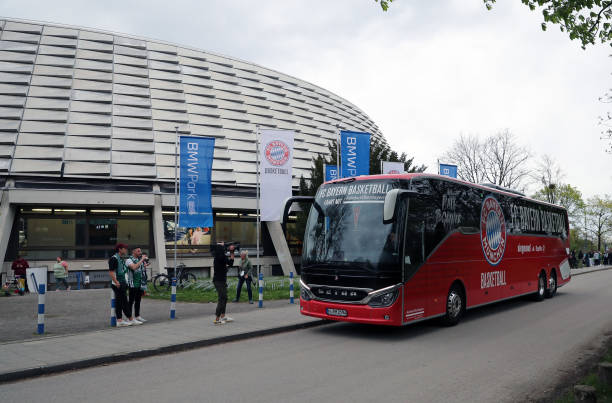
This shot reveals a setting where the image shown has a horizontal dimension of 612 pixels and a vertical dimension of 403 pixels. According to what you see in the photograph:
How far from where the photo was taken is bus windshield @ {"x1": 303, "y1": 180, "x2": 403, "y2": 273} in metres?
9.15

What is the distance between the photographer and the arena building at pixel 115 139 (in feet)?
84.9

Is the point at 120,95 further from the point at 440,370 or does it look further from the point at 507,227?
the point at 440,370

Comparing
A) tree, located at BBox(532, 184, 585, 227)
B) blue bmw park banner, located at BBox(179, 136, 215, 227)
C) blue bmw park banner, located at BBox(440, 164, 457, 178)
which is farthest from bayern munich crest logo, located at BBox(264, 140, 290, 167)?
tree, located at BBox(532, 184, 585, 227)

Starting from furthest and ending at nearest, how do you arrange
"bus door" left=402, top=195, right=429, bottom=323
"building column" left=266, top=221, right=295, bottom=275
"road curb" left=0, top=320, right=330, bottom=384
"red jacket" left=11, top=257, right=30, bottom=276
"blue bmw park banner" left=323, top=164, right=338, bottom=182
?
1. "building column" left=266, top=221, right=295, bottom=275
2. "blue bmw park banner" left=323, top=164, right=338, bottom=182
3. "red jacket" left=11, top=257, right=30, bottom=276
4. "bus door" left=402, top=195, right=429, bottom=323
5. "road curb" left=0, top=320, right=330, bottom=384

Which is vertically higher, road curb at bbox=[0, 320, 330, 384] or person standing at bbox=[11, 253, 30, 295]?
person standing at bbox=[11, 253, 30, 295]

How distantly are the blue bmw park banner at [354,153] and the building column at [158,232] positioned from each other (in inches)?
510

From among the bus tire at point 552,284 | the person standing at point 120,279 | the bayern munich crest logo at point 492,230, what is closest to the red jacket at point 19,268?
the person standing at point 120,279

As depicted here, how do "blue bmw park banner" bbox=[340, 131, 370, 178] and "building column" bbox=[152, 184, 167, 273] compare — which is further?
"building column" bbox=[152, 184, 167, 273]

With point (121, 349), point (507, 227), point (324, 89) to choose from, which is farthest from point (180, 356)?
point (324, 89)

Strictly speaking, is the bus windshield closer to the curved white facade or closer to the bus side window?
the bus side window

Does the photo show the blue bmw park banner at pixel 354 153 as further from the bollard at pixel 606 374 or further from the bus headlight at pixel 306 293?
the bollard at pixel 606 374

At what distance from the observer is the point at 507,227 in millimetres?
13859

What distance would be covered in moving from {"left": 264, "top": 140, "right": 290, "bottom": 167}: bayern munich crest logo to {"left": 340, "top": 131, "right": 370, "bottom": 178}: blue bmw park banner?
301cm

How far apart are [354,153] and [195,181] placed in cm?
685
